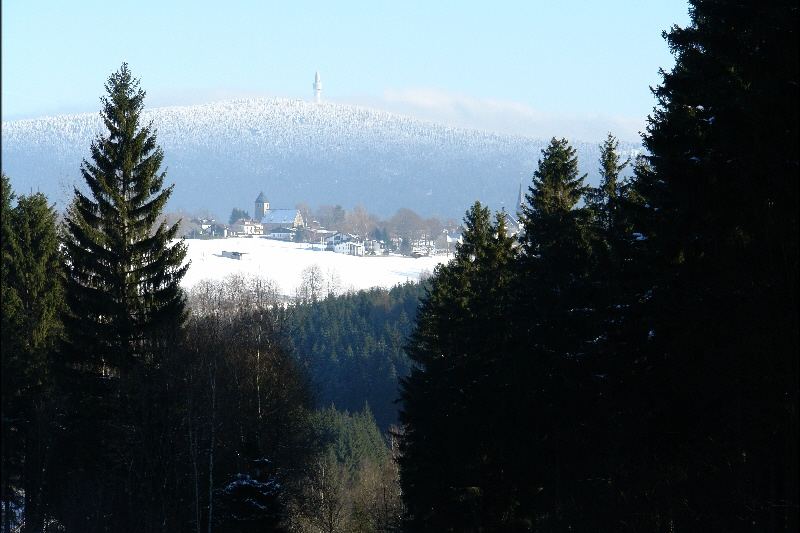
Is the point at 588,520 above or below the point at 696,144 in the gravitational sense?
below

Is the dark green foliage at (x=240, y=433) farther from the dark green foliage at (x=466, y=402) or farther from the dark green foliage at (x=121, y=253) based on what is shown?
the dark green foliage at (x=466, y=402)

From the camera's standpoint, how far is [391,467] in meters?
48.7

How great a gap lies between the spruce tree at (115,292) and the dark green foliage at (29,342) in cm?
80

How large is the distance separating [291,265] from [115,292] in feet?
376

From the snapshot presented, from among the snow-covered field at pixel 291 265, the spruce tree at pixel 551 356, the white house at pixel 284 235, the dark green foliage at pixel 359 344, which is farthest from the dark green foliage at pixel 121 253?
the white house at pixel 284 235

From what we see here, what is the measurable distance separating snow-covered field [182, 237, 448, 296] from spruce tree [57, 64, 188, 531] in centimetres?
8377

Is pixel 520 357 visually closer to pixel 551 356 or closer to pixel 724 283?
pixel 551 356

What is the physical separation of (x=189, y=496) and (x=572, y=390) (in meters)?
9.72

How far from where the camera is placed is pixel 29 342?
28.8m

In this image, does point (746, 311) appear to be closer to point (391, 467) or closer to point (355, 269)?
point (391, 467)

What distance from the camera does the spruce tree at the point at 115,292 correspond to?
969 inches

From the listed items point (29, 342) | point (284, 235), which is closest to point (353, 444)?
point (29, 342)

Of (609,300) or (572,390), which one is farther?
(572,390)

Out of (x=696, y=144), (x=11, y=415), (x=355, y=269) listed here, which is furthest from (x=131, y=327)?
(x=355, y=269)
